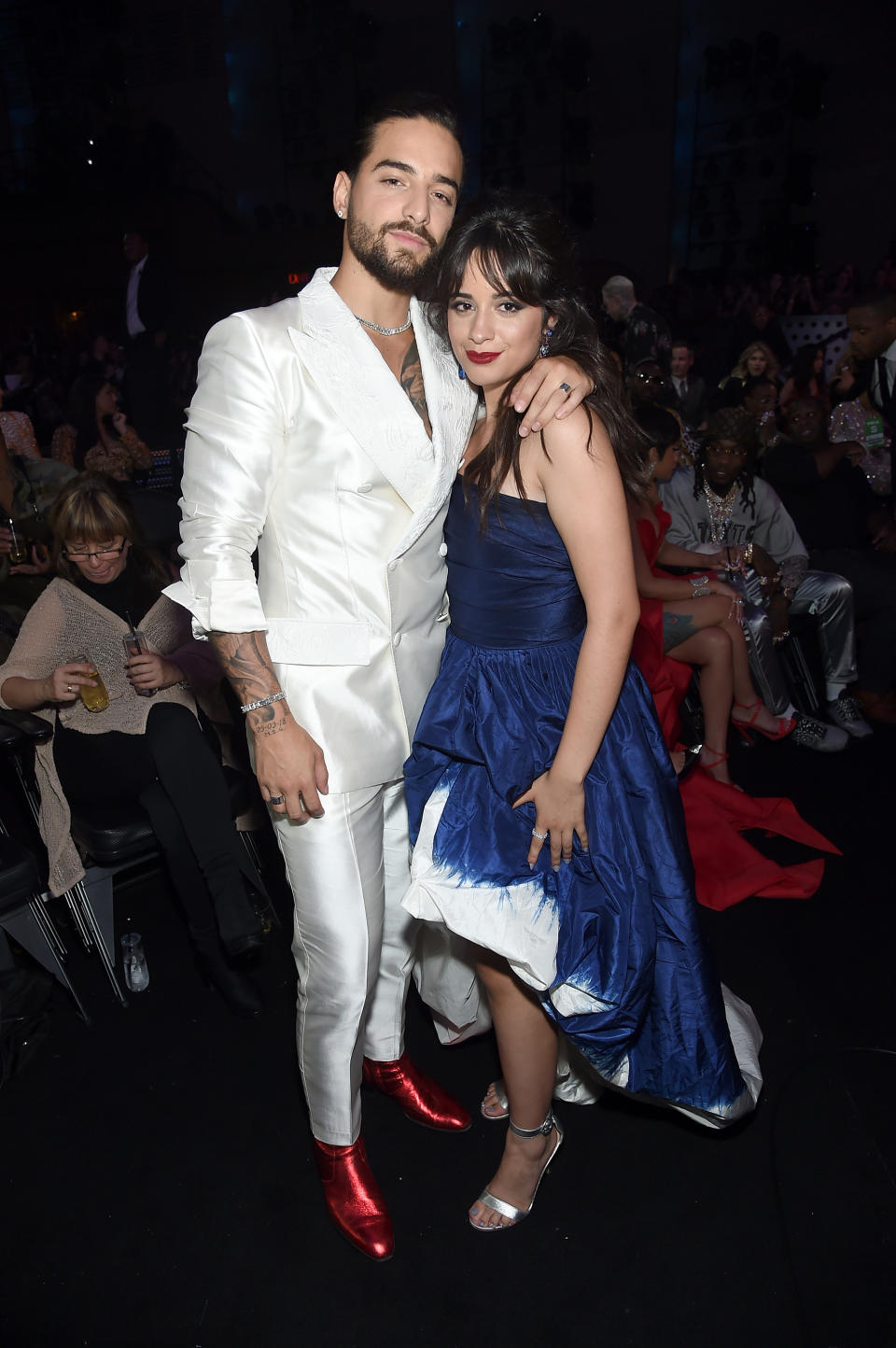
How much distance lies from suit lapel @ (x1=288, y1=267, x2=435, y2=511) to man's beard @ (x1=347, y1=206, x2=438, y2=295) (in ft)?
0.26

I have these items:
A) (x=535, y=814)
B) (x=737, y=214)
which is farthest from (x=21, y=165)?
(x=535, y=814)

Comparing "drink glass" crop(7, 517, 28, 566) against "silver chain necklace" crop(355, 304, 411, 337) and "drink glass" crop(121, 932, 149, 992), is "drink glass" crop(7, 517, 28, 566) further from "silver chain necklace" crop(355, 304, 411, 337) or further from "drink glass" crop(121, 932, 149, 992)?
"silver chain necklace" crop(355, 304, 411, 337)

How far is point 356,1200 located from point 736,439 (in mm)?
2965

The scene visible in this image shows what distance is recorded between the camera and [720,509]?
3609mm

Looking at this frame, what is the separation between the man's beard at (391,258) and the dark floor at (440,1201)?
164 cm

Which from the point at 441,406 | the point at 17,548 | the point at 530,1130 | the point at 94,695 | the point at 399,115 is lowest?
the point at 530,1130

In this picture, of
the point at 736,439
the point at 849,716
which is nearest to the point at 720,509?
the point at 736,439

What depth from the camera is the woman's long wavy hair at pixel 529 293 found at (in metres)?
1.33

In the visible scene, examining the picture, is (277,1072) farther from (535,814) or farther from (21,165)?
(21,165)

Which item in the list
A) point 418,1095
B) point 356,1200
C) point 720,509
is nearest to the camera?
point 356,1200

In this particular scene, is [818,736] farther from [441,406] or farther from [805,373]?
[805,373]

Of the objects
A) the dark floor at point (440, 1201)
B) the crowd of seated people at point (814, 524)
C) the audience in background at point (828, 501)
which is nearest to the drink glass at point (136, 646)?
the dark floor at point (440, 1201)

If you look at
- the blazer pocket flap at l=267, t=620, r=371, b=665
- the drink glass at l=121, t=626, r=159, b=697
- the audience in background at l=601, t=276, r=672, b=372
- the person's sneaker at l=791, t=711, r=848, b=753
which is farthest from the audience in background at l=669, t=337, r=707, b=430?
the blazer pocket flap at l=267, t=620, r=371, b=665

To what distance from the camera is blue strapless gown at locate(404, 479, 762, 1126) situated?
141 cm
